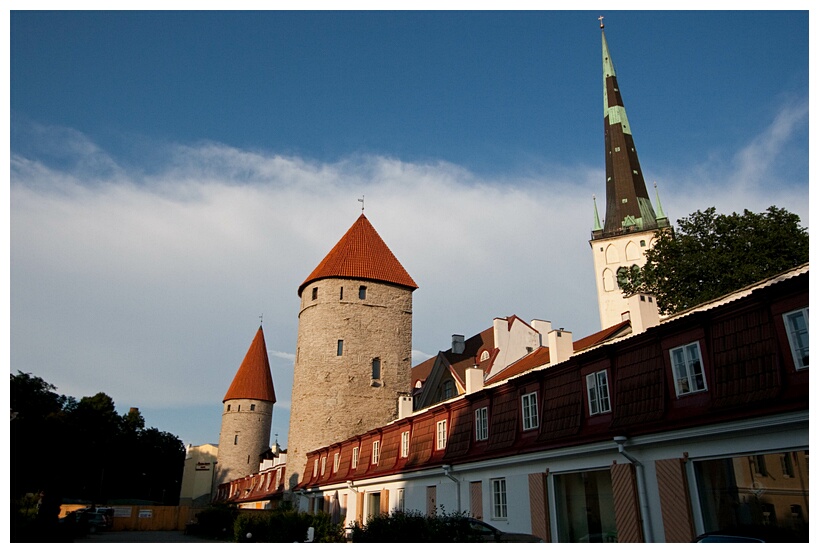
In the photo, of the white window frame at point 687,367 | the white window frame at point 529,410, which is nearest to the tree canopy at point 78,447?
the white window frame at point 529,410

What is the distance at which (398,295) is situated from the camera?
35500 millimetres

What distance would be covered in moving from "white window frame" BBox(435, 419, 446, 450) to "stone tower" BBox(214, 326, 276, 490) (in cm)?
4171

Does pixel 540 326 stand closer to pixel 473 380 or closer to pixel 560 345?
pixel 473 380

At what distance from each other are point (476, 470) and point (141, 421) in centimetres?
5237

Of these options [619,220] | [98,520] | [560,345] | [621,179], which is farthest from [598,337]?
[621,179]

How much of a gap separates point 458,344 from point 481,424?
2172cm

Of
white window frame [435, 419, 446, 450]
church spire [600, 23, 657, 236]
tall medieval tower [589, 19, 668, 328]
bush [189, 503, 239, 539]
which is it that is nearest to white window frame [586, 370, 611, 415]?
white window frame [435, 419, 446, 450]

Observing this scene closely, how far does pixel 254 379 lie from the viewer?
60156 mm

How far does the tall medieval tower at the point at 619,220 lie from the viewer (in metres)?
57.1

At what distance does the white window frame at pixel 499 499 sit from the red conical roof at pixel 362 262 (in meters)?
20.7

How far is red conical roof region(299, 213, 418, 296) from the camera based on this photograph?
34.8 metres

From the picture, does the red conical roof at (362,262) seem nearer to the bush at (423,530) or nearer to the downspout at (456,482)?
the downspout at (456,482)

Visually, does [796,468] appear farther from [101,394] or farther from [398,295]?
[101,394]

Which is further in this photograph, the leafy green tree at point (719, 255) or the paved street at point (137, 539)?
the leafy green tree at point (719, 255)
